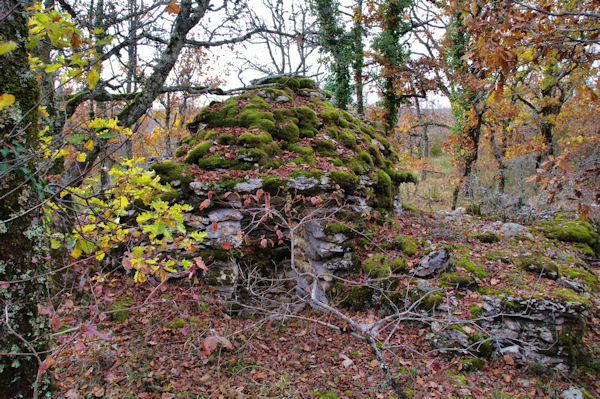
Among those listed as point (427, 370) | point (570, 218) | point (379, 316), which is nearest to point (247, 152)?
point (379, 316)

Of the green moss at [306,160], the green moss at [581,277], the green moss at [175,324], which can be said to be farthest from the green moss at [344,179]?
the green moss at [581,277]

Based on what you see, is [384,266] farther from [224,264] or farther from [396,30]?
[396,30]

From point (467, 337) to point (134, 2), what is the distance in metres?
10.2

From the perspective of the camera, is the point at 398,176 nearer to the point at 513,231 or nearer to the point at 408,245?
the point at 408,245

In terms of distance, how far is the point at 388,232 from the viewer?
6.54 meters

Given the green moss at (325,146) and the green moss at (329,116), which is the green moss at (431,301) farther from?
the green moss at (329,116)

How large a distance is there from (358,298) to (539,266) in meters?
3.23

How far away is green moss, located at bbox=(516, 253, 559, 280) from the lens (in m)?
5.33

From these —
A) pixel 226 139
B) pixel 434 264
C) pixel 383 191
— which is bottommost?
pixel 434 264

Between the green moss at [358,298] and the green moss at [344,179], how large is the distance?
1944 millimetres

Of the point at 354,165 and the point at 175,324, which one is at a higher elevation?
the point at 354,165

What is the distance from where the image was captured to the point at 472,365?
163 inches

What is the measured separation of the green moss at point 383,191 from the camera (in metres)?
7.08

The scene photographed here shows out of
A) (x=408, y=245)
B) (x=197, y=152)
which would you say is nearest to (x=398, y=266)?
(x=408, y=245)
